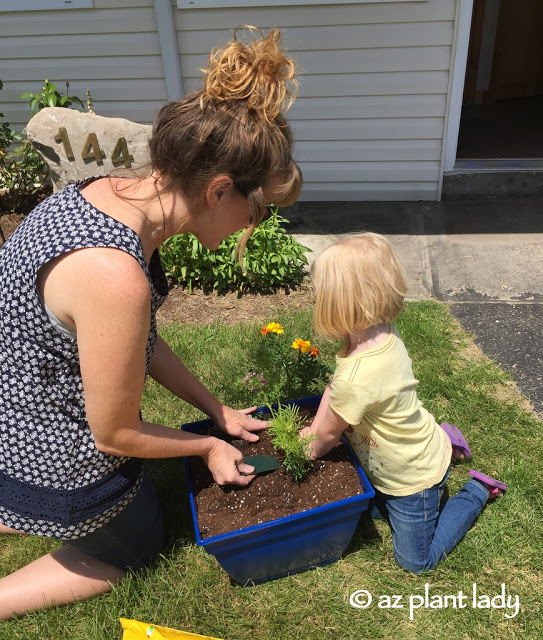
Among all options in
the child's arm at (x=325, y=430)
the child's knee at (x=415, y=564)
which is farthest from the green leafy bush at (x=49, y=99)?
the child's knee at (x=415, y=564)

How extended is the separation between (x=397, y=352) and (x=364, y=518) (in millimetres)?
806

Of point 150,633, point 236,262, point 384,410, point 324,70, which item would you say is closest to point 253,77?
point 384,410

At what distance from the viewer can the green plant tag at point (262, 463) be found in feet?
6.37

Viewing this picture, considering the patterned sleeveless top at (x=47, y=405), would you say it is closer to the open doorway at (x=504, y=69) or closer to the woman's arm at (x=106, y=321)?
the woman's arm at (x=106, y=321)

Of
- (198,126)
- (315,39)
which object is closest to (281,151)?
(198,126)

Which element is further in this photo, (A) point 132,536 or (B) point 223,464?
(A) point 132,536

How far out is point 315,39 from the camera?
464 cm

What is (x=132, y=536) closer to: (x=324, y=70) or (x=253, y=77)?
(x=253, y=77)

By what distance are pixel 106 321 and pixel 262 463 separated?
859 millimetres

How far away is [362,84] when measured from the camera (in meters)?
4.79

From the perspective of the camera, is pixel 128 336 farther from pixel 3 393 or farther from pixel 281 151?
pixel 281 151

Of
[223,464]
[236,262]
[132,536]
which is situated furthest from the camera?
[236,262]

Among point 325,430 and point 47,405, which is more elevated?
point 47,405

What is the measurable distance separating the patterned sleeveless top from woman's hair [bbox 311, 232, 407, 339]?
1.86ft
